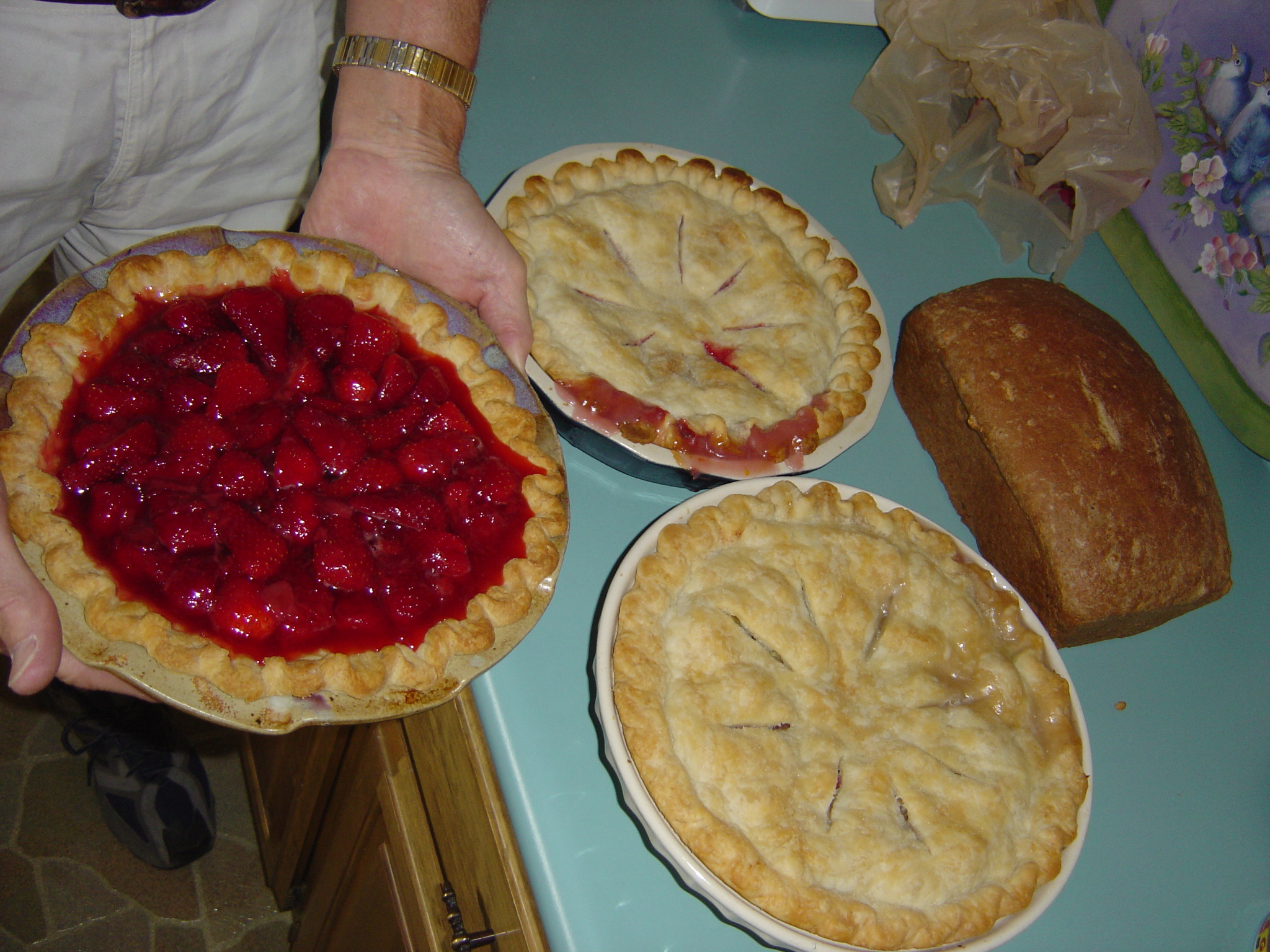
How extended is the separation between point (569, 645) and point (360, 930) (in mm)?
1234

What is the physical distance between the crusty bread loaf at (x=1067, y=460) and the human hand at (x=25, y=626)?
6.80 feet

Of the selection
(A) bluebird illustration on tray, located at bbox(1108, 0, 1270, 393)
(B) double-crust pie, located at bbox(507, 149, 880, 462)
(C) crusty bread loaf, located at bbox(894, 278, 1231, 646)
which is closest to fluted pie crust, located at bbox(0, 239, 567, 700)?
(B) double-crust pie, located at bbox(507, 149, 880, 462)

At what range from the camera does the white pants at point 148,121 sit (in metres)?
1.72

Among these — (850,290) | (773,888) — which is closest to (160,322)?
(773,888)

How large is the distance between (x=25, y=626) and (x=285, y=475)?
1.58 ft

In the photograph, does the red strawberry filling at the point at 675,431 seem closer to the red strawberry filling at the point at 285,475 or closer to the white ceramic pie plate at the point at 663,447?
the white ceramic pie plate at the point at 663,447

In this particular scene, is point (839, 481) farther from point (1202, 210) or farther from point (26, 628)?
point (26, 628)

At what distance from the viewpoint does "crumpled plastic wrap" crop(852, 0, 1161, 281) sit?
279 centimetres

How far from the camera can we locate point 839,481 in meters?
2.49

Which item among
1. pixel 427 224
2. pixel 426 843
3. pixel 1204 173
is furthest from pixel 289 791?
pixel 1204 173

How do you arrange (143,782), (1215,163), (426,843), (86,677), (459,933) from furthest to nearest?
1. (143,782)
2. (1215,163)
3. (426,843)
4. (459,933)
5. (86,677)

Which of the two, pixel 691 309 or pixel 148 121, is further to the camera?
pixel 691 309

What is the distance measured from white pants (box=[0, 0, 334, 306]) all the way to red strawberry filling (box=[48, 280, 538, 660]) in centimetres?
44

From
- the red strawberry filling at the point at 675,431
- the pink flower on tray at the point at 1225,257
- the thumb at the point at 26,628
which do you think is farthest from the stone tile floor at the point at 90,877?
the pink flower on tray at the point at 1225,257
